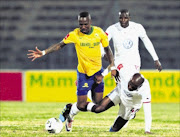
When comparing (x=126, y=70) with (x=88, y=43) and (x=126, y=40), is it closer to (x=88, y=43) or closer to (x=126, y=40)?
(x=126, y=40)

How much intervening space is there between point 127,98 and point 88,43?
110 cm

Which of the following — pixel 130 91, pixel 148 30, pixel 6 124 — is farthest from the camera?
pixel 148 30

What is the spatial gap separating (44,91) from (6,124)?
24.9 ft

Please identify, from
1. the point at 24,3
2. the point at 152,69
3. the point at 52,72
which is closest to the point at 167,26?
the point at 24,3

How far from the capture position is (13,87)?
641 inches

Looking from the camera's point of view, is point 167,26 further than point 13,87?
Yes

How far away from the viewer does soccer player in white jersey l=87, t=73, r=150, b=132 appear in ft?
23.7

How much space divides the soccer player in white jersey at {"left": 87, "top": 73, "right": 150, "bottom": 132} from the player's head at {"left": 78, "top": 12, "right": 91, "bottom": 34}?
0.99 m

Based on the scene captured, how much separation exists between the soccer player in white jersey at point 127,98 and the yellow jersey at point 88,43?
596 millimetres

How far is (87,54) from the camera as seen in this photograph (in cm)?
797

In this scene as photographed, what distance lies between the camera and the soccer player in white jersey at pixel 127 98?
7.21 meters

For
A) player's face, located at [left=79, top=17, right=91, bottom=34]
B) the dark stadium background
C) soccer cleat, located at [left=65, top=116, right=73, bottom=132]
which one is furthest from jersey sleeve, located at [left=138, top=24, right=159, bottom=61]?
the dark stadium background

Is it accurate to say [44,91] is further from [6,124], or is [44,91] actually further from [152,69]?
[6,124]

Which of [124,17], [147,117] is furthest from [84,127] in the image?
[124,17]
